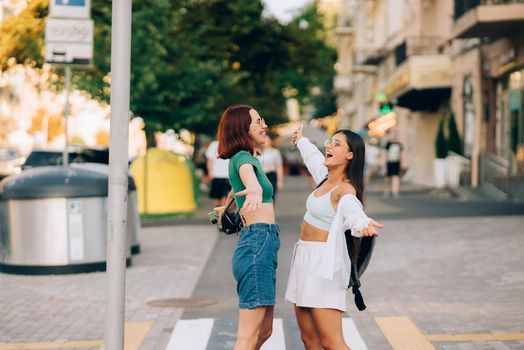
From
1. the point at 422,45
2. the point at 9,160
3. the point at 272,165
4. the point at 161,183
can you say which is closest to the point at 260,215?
the point at 272,165

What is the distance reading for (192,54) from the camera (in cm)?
2284

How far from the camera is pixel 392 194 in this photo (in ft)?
86.2

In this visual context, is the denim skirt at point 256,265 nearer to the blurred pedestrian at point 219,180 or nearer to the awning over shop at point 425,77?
the blurred pedestrian at point 219,180

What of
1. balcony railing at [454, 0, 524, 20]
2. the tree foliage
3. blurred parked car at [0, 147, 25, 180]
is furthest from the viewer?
blurred parked car at [0, 147, 25, 180]

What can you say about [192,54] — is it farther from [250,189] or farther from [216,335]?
[250,189]

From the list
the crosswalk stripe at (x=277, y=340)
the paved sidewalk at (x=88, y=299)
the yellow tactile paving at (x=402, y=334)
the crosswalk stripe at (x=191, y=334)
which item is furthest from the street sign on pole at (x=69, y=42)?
the yellow tactile paving at (x=402, y=334)

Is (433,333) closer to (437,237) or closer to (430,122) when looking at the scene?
(437,237)

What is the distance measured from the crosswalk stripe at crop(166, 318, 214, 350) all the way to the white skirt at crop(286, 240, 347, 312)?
193cm

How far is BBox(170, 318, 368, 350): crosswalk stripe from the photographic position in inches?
273

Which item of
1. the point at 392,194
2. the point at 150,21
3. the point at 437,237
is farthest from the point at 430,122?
the point at 437,237

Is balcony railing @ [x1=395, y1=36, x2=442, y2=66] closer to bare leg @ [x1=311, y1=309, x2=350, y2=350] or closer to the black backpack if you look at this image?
the black backpack

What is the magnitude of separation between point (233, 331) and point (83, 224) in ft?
13.2

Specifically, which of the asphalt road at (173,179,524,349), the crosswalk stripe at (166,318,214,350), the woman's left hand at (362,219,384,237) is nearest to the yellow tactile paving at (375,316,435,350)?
the asphalt road at (173,179,524,349)

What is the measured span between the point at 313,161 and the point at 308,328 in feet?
3.48
